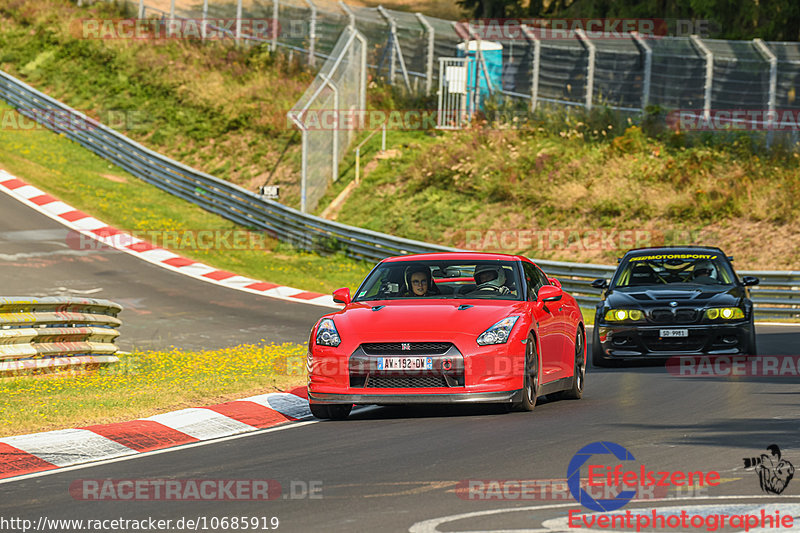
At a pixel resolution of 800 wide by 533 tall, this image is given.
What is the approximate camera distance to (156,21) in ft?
155

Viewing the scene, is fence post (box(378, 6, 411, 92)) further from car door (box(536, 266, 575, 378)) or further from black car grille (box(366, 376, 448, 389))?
black car grille (box(366, 376, 448, 389))

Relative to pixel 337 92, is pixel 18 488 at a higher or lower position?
lower

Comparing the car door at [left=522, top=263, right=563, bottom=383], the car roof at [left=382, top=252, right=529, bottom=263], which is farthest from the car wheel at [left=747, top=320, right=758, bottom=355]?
the car roof at [left=382, top=252, right=529, bottom=263]

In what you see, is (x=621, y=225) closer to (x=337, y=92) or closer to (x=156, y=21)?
(x=337, y=92)

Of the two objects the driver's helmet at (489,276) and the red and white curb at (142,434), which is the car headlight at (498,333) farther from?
the red and white curb at (142,434)

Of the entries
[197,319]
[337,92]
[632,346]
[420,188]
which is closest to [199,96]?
[337,92]

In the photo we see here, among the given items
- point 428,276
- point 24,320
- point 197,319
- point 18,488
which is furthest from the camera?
point 197,319

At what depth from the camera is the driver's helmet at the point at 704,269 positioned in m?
16.4

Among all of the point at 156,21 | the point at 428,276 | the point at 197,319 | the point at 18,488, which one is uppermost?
the point at 156,21

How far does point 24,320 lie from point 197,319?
311 inches

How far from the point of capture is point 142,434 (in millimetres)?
10008

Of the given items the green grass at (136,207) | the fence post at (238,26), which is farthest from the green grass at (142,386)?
the fence post at (238,26)

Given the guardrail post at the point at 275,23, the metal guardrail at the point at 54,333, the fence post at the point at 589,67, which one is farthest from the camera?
the guardrail post at the point at 275,23

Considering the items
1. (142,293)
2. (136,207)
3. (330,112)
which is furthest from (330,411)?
(330,112)
